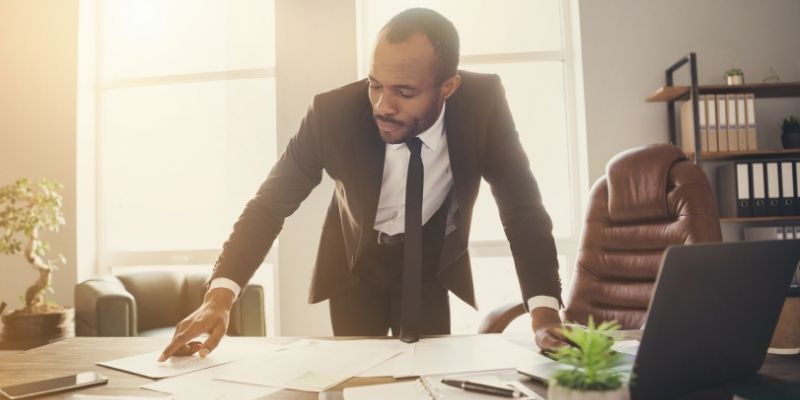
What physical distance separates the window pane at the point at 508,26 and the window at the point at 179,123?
0.95 meters

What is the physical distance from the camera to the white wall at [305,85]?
3348 millimetres

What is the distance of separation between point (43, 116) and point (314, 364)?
11.7ft

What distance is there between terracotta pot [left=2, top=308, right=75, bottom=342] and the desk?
69.6 inches

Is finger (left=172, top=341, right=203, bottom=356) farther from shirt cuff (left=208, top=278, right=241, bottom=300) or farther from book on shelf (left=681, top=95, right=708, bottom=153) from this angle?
book on shelf (left=681, top=95, right=708, bottom=153)

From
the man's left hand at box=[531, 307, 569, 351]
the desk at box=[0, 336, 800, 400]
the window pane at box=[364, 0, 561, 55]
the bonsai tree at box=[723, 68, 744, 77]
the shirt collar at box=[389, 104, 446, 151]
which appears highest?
the window pane at box=[364, 0, 561, 55]

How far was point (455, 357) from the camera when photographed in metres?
1.04

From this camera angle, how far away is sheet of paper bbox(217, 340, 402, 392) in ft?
2.92

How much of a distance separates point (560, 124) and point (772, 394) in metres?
2.96

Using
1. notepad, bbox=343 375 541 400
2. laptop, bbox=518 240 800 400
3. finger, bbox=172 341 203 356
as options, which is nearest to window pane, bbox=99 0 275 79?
finger, bbox=172 341 203 356

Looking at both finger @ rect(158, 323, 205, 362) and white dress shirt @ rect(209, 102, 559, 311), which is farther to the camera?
white dress shirt @ rect(209, 102, 559, 311)

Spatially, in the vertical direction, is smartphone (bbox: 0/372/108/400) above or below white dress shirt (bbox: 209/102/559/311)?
below

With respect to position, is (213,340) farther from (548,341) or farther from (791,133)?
(791,133)

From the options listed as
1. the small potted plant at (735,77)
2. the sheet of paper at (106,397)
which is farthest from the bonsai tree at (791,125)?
the sheet of paper at (106,397)

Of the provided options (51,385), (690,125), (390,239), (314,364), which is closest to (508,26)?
(690,125)
